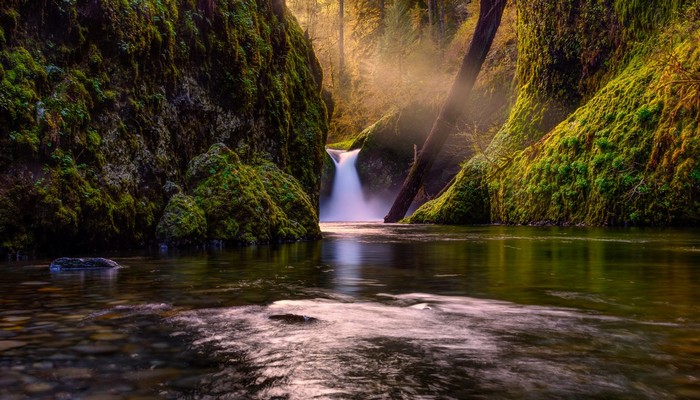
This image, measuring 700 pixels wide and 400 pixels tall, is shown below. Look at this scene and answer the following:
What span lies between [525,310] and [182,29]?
901 cm

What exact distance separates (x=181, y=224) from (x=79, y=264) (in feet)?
11.1

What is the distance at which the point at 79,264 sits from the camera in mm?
6000

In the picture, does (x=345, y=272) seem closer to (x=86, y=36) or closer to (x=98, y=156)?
(x=98, y=156)

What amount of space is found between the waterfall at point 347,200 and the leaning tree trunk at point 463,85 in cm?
884

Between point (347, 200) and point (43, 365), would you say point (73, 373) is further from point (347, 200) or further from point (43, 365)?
point (347, 200)

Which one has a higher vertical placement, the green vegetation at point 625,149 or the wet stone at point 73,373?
the green vegetation at point 625,149

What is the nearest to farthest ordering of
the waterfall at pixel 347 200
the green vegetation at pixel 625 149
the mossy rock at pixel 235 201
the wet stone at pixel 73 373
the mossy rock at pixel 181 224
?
1. the wet stone at pixel 73 373
2. the mossy rock at pixel 181 224
3. the mossy rock at pixel 235 201
4. the green vegetation at pixel 625 149
5. the waterfall at pixel 347 200

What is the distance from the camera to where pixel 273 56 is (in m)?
13.9

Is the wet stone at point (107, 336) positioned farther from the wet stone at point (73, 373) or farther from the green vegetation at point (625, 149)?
the green vegetation at point (625, 149)

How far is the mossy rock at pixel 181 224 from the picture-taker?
9344 millimetres

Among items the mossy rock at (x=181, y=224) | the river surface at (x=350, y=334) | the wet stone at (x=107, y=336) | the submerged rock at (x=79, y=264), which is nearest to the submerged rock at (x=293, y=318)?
the river surface at (x=350, y=334)

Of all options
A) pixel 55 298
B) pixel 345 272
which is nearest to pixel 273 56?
pixel 345 272

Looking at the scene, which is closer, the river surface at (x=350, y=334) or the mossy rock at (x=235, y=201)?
the river surface at (x=350, y=334)

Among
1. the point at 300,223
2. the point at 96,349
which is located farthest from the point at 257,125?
the point at 96,349
